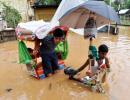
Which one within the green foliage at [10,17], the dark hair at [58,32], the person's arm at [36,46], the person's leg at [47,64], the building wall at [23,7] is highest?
the building wall at [23,7]

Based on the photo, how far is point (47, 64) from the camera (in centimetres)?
605

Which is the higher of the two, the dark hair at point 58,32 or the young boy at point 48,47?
the dark hair at point 58,32

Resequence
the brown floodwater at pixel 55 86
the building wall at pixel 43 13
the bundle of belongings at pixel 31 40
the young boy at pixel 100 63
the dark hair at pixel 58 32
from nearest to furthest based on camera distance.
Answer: the brown floodwater at pixel 55 86 < the young boy at pixel 100 63 < the bundle of belongings at pixel 31 40 < the dark hair at pixel 58 32 < the building wall at pixel 43 13

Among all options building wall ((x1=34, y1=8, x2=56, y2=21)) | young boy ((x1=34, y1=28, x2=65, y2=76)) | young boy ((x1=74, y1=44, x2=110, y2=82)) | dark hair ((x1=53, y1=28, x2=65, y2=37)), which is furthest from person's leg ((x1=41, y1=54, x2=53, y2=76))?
building wall ((x1=34, y1=8, x2=56, y2=21))

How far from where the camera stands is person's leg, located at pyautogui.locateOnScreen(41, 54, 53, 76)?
5992mm

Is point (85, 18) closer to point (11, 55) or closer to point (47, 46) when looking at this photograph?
point (47, 46)

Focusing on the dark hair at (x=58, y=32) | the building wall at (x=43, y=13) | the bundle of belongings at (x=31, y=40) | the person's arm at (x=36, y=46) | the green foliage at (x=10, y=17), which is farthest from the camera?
the building wall at (x=43, y=13)

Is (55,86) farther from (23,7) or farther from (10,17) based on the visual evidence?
(23,7)

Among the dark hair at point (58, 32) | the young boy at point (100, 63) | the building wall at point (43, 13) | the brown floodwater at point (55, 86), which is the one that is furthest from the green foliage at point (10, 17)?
the young boy at point (100, 63)

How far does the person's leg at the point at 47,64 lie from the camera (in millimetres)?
5992

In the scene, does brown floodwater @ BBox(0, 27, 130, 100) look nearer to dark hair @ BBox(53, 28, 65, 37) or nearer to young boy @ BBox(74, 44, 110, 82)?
young boy @ BBox(74, 44, 110, 82)

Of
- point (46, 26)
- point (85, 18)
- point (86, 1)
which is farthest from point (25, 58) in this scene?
point (86, 1)

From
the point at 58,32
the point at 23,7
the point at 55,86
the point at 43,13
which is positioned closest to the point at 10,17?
the point at 23,7

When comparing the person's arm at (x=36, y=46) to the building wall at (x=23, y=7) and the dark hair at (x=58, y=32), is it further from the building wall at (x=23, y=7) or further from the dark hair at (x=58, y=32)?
the building wall at (x=23, y=7)
